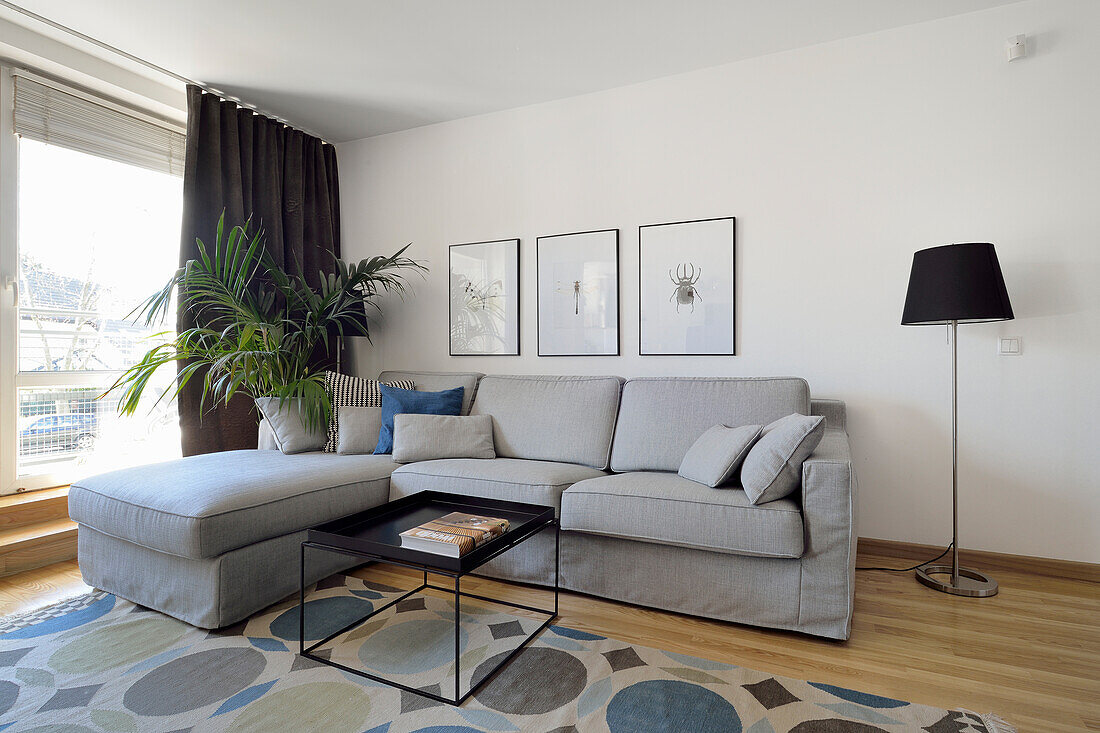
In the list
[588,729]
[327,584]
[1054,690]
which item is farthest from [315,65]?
[1054,690]

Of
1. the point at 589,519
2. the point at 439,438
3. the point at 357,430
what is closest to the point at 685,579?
the point at 589,519

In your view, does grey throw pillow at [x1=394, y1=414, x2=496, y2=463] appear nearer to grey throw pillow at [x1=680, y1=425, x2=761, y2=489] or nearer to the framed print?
the framed print

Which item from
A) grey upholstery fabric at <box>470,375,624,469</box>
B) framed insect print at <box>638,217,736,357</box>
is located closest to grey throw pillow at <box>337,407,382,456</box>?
grey upholstery fabric at <box>470,375,624,469</box>

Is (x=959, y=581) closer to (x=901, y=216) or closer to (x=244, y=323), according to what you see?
(x=901, y=216)

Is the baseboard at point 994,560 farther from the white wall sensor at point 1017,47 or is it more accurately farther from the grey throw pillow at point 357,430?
the grey throw pillow at point 357,430

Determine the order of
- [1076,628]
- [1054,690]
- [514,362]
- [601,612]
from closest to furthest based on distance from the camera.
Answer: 1. [1054,690]
2. [1076,628]
3. [601,612]
4. [514,362]

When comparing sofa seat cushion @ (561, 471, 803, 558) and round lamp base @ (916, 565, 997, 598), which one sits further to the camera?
round lamp base @ (916, 565, 997, 598)

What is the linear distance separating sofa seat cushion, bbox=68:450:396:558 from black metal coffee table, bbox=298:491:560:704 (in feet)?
0.85

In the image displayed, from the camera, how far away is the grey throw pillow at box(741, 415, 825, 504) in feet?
6.82

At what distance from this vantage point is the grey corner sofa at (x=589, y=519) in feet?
6.73

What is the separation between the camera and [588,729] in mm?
1551

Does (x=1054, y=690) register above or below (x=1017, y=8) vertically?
below

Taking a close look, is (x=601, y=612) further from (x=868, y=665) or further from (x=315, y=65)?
(x=315, y=65)

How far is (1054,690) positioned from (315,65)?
4017 mm
